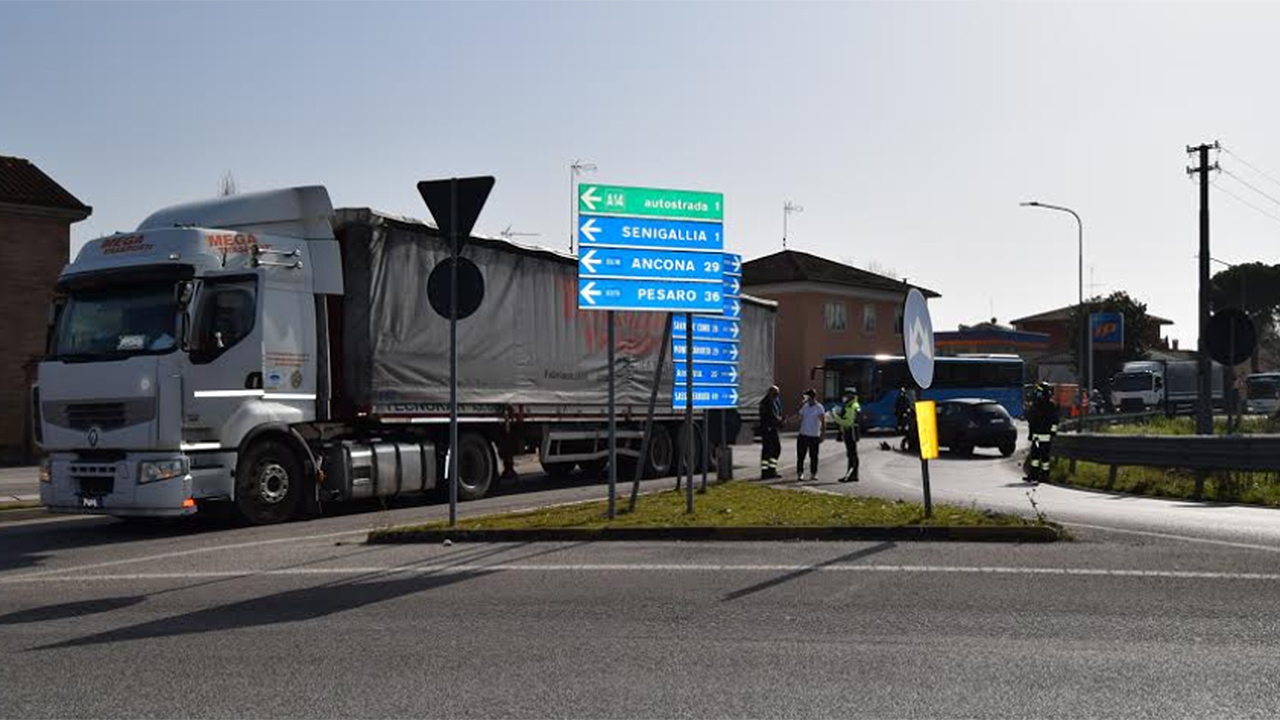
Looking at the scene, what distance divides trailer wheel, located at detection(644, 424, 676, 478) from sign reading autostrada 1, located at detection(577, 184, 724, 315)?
9.07 m

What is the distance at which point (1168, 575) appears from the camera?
8945mm

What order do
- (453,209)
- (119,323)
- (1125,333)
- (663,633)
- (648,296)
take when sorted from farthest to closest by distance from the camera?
1. (1125,333)
2. (119,323)
3. (648,296)
4. (453,209)
5. (663,633)

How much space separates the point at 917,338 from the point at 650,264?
2.97 m

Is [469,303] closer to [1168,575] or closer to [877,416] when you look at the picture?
[1168,575]

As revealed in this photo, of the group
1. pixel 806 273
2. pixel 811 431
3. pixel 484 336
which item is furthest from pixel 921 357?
pixel 806 273

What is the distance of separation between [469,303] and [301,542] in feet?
9.45

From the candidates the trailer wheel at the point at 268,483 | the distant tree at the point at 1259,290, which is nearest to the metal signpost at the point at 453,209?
the trailer wheel at the point at 268,483

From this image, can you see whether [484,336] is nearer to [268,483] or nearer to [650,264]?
[268,483]

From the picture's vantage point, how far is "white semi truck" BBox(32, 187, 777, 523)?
1330cm

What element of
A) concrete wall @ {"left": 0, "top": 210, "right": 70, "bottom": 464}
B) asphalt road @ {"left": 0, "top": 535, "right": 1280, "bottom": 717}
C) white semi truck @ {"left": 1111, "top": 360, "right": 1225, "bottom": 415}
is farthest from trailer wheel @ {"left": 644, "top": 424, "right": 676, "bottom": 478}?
white semi truck @ {"left": 1111, "top": 360, "right": 1225, "bottom": 415}

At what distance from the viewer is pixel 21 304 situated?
35.2 metres

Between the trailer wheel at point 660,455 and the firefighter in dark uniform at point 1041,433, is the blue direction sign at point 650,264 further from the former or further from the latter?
the firefighter in dark uniform at point 1041,433

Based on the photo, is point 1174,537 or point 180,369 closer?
point 1174,537

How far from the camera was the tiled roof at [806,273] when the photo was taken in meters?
60.1
